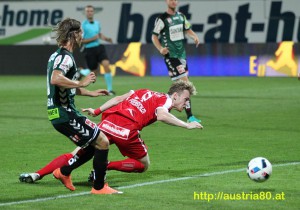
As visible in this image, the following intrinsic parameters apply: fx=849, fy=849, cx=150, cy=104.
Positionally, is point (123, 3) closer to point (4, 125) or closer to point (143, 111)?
point (4, 125)

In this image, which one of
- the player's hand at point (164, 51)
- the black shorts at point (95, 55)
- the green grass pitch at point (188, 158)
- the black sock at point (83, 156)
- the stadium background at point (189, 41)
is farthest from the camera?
the stadium background at point (189, 41)

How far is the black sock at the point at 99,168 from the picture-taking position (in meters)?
8.82

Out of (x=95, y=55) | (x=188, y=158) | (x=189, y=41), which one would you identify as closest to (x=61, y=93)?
(x=188, y=158)

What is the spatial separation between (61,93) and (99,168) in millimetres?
884

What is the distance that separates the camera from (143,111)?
9609 mm

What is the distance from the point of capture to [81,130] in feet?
29.0

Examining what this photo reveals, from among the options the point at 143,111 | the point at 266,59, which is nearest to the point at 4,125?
the point at 143,111

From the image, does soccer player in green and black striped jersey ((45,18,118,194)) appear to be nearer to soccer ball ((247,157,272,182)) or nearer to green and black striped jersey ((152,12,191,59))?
soccer ball ((247,157,272,182))

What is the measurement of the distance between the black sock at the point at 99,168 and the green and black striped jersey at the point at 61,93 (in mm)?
504

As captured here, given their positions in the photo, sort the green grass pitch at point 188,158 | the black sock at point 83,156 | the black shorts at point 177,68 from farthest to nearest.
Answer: the black shorts at point 177,68 → the black sock at point 83,156 → the green grass pitch at point 188,158

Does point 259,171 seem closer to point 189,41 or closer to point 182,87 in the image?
point 182,87

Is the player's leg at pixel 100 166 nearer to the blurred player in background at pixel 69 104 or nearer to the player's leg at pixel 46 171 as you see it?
the blurred player in background at pixel 69 104

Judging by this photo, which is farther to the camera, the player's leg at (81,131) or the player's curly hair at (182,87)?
the player's curly hair at (182,87)

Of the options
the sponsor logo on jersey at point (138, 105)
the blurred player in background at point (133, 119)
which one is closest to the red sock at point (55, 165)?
the blurred player in background at point (133, 119)
